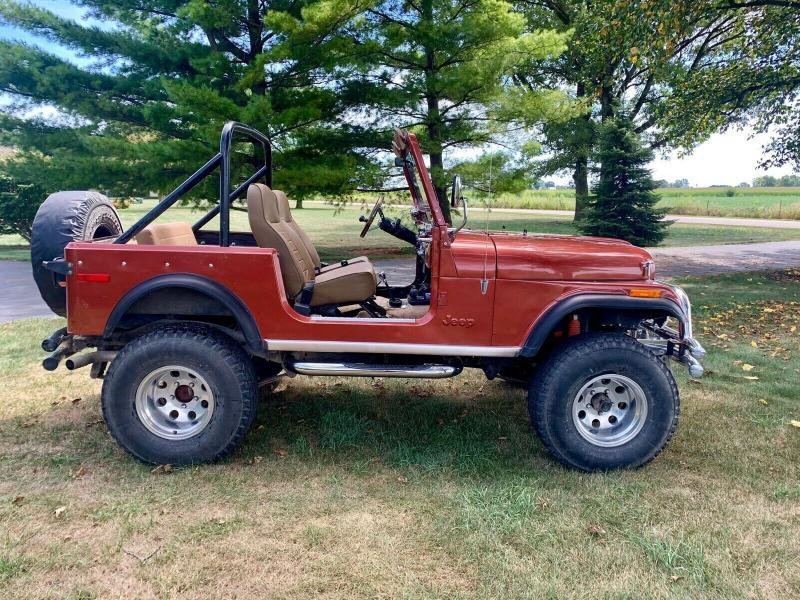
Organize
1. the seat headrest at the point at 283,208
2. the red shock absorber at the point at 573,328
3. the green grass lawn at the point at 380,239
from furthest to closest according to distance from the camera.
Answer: the green grass lawn at the point at 380,239 < the seat headrest at the point at 283,208 < the red shock absorber at the point at 573,328

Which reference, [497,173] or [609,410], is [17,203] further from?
[609,410]

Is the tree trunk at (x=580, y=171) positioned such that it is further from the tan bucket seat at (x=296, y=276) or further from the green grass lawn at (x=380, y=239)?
the tan bucket seat at (x=296, y=276)

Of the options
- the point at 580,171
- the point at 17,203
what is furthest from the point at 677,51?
the point at 17,203

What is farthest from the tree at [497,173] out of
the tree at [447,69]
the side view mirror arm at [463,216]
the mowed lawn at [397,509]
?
the side view mirror arm at [463,216]

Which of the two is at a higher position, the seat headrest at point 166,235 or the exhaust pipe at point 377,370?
the seat headrest at point 166,235

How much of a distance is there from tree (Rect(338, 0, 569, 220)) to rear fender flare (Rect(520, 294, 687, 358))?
Result: 8.82m

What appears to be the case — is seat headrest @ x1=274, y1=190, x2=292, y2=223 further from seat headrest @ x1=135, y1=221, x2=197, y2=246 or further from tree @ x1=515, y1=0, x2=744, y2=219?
tree @ x1=515, y1=0, x2=744, y2=219

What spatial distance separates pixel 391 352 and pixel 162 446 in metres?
1.49

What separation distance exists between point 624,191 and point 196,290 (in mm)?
14622

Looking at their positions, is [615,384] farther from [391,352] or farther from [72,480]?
[72,480]

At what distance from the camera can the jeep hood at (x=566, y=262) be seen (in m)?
3.48

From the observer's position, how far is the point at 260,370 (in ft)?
14.1

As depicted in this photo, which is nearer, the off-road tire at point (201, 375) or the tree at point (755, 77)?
the off-road tire at point (201, 375)

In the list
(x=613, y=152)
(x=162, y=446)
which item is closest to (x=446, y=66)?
(x=613, y=152)
